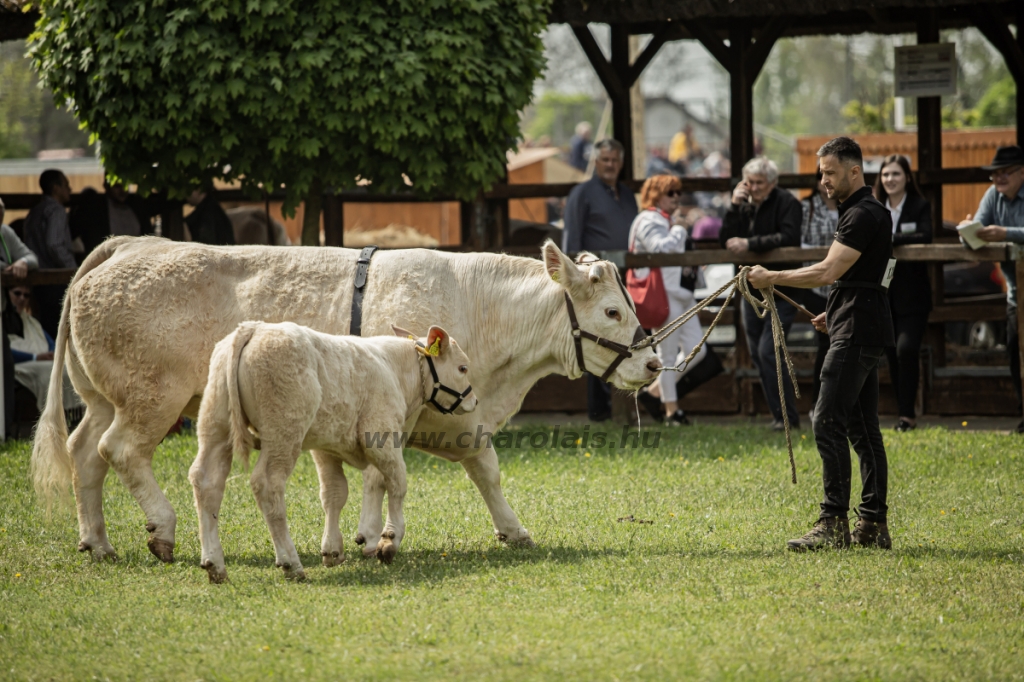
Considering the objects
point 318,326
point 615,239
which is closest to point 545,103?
point 615,239

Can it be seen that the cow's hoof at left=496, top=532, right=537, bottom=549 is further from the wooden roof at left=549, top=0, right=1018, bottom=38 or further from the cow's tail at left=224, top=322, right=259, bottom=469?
the wooden roof at left=549, top=0, right=1018, bottom=38

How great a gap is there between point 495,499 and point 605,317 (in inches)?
49.7

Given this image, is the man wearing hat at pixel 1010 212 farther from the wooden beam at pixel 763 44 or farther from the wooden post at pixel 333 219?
the wooden post at pixel 333 219

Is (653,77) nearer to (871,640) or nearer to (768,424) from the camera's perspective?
(768,424)

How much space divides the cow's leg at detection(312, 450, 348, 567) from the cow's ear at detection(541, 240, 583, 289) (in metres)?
1.66

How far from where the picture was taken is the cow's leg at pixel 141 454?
6141 mm

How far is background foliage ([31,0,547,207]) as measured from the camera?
9.09 meters

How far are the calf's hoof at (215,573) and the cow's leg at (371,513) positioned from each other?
759mm

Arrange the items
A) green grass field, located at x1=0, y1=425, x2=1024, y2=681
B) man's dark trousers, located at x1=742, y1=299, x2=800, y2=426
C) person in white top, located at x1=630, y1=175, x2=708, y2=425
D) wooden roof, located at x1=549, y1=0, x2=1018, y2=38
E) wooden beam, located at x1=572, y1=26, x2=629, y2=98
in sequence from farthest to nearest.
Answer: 1. wooden beam, located at x1=572, y1=26, x2=629, y2=98
2. wooden roof, located at x1=549, y1=0, x2=1018, y2=38
3. person in white top, located at x1=630, y1=175, x2=708, y2=425
4. man's dark trousers, located at x1=742, y1=299, x2=800, y2=426
5. green grass field, located at x1=0, y1=425, x2=1024, y2=681

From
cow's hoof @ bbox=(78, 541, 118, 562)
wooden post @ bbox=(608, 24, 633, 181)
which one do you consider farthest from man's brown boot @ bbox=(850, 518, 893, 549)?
wooden post @ bbox=(608, 24, 633, 181)

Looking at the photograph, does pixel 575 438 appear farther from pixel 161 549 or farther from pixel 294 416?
pixel 294 416

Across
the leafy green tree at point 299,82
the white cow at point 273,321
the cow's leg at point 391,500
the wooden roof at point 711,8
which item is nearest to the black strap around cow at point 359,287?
the white cow at point 273,321

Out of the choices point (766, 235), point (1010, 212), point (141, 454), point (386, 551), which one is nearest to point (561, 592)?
point (386, 551)

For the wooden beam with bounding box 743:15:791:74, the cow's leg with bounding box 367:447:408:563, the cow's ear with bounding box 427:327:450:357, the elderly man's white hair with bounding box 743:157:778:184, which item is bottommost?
the cow's leg with bounding box 367:447:408:563
